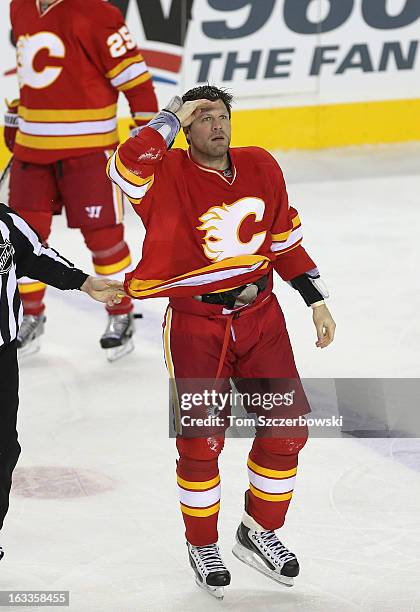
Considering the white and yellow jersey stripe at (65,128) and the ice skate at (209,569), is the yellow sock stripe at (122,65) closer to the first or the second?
the white and yellow jersey stripe at (65,128)

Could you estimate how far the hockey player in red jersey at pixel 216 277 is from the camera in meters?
3.03

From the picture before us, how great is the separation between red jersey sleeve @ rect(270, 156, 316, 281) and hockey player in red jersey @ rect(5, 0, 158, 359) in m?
1.85

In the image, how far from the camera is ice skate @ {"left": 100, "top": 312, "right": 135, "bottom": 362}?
5.07 meters

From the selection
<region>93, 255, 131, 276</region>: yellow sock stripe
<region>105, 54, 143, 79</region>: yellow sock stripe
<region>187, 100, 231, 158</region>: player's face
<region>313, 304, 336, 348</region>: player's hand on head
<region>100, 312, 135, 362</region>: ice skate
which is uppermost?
<region>187, 100, 231, 158</region>: player's face

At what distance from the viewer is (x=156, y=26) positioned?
26.0ft

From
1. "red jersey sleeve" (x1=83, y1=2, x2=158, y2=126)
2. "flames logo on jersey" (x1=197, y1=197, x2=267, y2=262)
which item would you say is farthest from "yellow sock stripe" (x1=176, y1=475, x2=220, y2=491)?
"red jersey sleeve" (x1=83, y1=2, x2=158, y2=126)

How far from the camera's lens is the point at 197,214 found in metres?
3.04

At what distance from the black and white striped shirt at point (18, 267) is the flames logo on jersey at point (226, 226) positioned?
1.18ft

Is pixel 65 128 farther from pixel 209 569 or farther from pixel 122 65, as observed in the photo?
pixel 209 569

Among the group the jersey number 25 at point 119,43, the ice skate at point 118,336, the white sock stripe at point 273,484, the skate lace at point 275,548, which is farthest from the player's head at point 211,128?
the ice skate at point 118,336

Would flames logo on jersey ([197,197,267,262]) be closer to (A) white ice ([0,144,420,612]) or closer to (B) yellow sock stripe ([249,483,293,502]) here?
(B) yellow sock stripe ([249,483,293,502])

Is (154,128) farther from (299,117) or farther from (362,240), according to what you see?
(299,117)

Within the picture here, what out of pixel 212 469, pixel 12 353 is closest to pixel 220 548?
pixel 212 469

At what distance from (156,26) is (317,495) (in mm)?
4778
